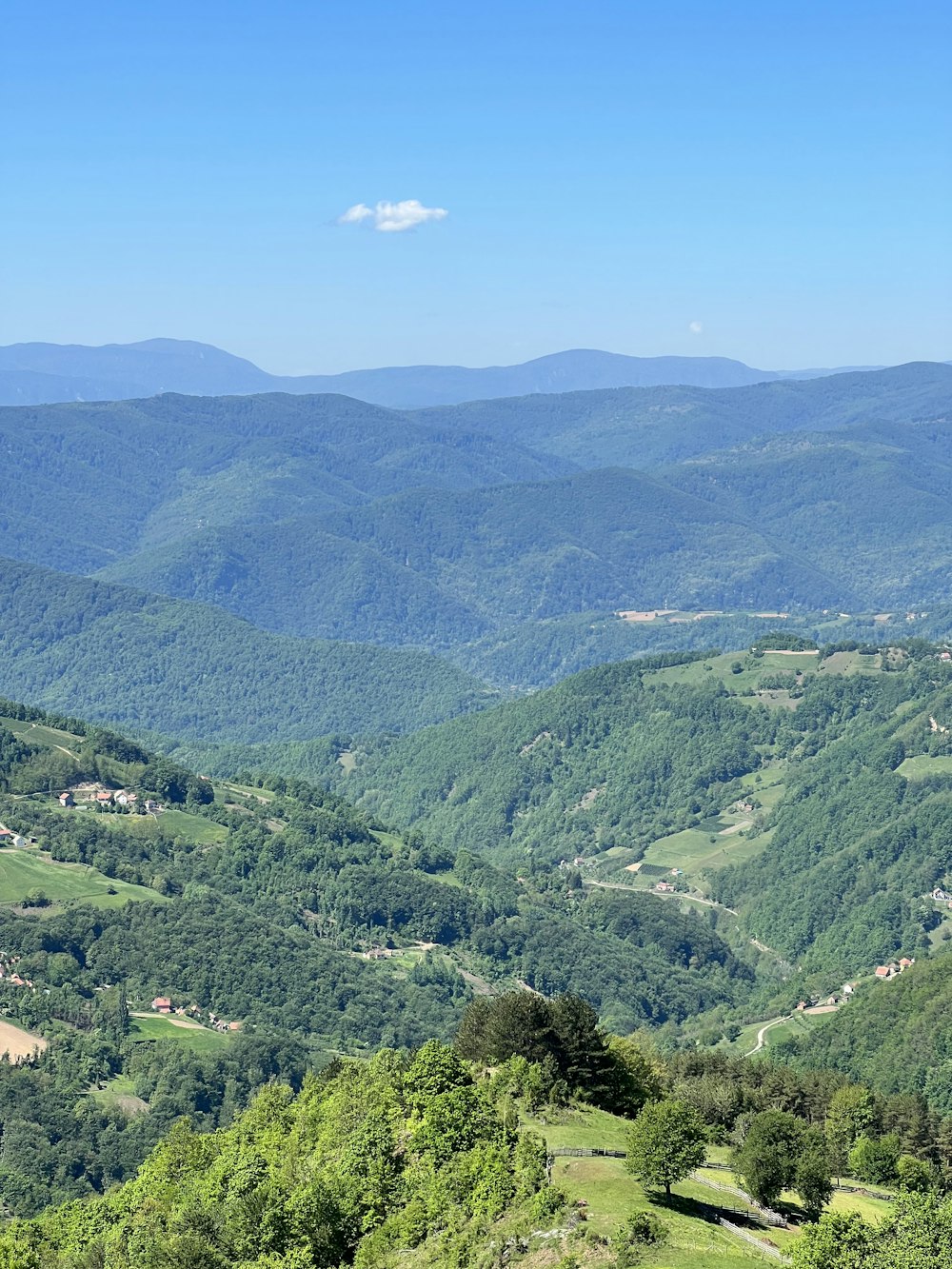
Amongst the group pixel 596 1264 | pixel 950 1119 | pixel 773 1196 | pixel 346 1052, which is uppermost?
pixel 596 1264

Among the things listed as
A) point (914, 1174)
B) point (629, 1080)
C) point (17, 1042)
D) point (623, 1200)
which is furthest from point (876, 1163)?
point (17, 1042)

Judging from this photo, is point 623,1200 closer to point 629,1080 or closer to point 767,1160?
point 767,1160

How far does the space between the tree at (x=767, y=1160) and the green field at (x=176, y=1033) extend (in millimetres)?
103320

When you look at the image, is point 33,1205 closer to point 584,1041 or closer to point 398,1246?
point 584,1041

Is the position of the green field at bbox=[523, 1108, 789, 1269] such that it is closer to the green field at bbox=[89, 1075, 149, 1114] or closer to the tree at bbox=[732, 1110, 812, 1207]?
the tree at bbox=[732, 1110, 812, 1207]

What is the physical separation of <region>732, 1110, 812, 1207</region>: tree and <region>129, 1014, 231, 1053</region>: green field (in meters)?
103

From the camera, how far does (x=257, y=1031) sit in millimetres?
189250

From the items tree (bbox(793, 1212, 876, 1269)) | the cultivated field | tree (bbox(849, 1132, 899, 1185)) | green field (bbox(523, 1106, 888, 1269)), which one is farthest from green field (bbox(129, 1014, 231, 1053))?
tree (bbox(793, 1212, 876, 1269))

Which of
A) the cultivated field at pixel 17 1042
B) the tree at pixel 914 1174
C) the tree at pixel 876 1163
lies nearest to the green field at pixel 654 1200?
the tree at pixel 914 1174

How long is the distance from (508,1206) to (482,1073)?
2153 centimetres

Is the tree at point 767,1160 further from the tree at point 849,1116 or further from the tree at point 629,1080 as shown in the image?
the tree at point 849,1116

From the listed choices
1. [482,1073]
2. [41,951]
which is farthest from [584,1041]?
[41,951]

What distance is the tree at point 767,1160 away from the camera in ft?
282

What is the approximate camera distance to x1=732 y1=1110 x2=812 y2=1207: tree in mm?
86062
